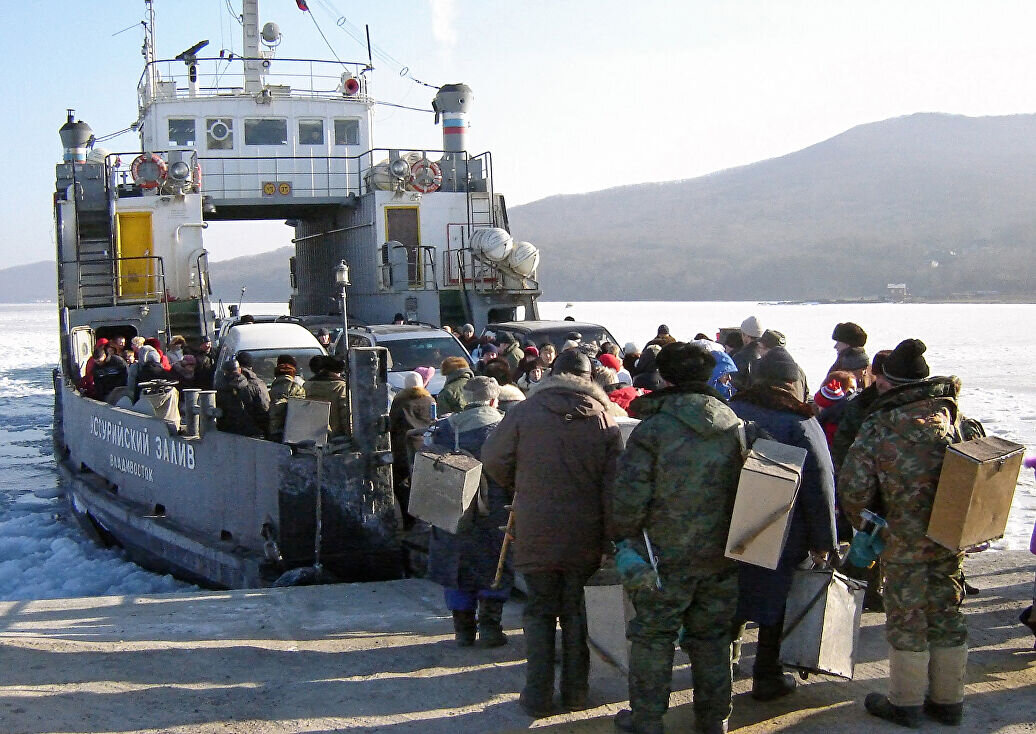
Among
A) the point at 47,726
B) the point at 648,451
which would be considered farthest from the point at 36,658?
the point at 648,451

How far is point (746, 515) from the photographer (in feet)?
12.6

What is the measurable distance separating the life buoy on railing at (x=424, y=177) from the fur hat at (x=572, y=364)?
15427 millimetres

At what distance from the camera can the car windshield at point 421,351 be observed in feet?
39.0

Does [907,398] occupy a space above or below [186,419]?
above

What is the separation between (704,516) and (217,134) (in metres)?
19.4

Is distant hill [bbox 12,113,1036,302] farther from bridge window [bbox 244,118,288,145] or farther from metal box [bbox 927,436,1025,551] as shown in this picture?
metal box [bbox 927,436,1025,551]

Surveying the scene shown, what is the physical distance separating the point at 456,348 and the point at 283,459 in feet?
17.1

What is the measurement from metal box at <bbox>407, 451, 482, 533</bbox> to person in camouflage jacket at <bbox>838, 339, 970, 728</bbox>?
172 cm

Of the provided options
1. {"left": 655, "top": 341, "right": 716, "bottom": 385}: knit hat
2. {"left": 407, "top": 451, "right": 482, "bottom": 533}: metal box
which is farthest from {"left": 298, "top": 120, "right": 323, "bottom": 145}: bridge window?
{"left": 655, "top": 341, "right": 716, "bottom": 385}: knit hat

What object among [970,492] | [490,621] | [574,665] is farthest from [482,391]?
[970,492]

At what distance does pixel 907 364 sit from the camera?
4227 mm

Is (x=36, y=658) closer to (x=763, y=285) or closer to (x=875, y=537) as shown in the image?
(x=875, y=537)

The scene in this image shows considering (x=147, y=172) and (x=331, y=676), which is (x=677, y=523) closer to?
(x=331, y=676)

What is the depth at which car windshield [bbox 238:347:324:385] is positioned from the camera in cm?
1098
